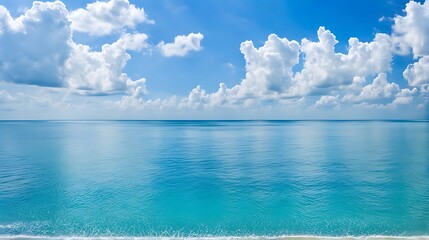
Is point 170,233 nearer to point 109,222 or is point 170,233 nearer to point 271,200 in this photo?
point 109,222

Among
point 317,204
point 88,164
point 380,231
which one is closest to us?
point 380,231

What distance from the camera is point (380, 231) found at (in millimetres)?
19922

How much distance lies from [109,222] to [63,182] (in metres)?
16.7

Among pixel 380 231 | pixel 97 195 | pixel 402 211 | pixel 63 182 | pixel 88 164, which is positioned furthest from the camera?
pixel 88 164

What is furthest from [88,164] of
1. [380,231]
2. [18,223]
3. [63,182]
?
[380,231]

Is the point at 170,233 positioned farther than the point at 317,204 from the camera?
No

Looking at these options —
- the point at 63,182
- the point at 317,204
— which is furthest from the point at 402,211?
the point at 63,182

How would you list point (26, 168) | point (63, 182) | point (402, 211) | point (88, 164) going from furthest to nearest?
1. point (88, 164)
2. point (26, 168)
3. point (63, 182)
4. point (402, 211)

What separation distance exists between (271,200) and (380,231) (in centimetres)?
980

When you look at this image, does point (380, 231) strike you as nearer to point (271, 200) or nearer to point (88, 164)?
point (271, 200)

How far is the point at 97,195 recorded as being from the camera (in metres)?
28.6

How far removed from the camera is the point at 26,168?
42938 millimetres

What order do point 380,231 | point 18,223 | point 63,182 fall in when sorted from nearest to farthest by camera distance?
point 380,231, point 18,223, point 63,182

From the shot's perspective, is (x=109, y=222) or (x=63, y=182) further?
(x=63, y=182)
